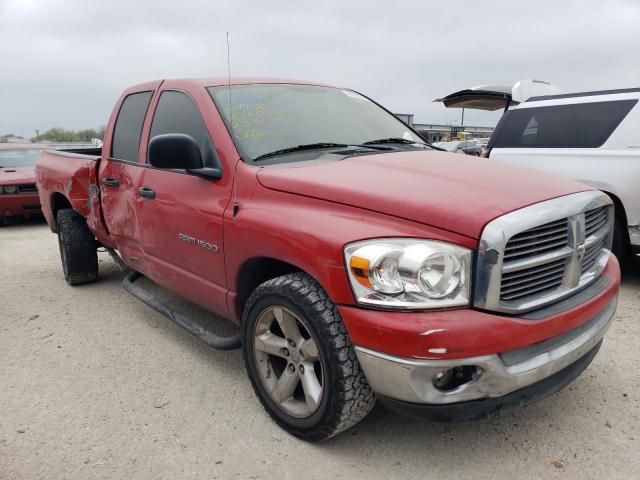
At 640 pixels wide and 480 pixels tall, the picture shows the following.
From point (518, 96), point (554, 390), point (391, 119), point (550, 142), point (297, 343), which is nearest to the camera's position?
point (554, 390)

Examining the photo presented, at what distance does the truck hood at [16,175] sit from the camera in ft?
29.4

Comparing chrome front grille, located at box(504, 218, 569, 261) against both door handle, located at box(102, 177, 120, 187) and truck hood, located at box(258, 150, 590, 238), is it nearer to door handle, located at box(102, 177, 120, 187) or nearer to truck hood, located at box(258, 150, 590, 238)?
truck hood, located at box(258, 150, 590, 238)

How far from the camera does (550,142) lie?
16.9ft

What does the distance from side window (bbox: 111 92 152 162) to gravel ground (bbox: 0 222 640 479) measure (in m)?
1.41

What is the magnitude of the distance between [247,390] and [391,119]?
7.05ft

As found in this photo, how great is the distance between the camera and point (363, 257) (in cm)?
201

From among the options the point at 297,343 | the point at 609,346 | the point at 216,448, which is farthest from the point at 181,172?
the point at 609,346

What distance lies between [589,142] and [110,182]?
4.25 metres

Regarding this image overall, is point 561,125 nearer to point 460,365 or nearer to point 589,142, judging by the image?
point 589,142

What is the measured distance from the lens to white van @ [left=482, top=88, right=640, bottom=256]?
4500 millimetres

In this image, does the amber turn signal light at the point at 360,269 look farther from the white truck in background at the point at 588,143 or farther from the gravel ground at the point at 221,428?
the white truck in background at the point at 588,143

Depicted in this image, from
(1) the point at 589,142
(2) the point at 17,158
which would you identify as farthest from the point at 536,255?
(2) the point at 17,158

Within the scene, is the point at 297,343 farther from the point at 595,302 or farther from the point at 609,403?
the point at 609,403

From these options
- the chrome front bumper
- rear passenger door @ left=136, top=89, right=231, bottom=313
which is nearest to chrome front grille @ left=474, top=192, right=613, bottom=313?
the chrome front bumper
